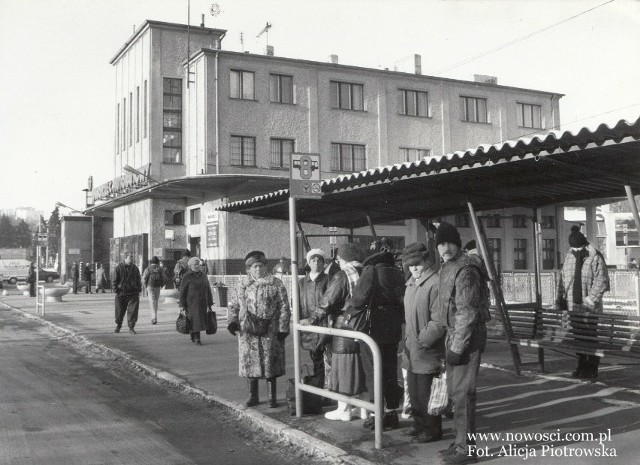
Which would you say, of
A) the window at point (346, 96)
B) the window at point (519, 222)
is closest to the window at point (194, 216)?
the window at point (346, 96)

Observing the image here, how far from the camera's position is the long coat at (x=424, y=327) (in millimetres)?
5758

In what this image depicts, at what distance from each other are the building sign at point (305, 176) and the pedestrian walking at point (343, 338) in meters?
0.70

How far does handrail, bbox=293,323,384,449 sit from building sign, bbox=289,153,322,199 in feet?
4.60

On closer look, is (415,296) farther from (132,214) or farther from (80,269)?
(80,269)

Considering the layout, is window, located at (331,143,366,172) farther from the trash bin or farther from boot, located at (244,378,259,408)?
boot, located at (244,378,259,408)

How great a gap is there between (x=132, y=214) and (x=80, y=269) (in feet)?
15.6

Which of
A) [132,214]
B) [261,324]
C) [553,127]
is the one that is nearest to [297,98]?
[132,214]

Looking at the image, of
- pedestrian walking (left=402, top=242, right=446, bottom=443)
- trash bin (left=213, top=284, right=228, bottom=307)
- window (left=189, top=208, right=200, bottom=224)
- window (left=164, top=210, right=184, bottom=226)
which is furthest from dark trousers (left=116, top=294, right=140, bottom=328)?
window (left=164, top=210, right=184, bottom=226)

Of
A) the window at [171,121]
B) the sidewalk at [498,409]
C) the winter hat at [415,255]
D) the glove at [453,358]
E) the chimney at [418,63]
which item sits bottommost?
the sidewalk at [498,409]

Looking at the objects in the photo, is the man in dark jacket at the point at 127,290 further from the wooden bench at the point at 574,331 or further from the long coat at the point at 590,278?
the long coat at the point at 590,278

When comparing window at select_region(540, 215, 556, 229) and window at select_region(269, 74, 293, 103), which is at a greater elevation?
window at select_region(269, 74, 293, 103)

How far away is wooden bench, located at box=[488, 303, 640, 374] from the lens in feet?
25.3

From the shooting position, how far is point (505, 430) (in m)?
6.20

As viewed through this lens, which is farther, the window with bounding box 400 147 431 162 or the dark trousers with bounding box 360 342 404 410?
the window with bounding box 400 147 431 162
